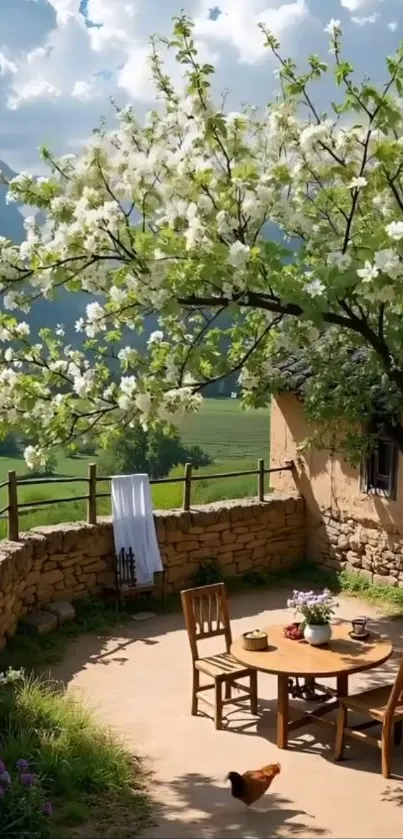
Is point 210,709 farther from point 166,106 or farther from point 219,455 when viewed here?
point 219,455

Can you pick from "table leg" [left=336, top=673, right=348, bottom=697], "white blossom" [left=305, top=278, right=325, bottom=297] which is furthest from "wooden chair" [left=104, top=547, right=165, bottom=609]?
"white blossom" [left=305, top=278, right=325, bottom=297]

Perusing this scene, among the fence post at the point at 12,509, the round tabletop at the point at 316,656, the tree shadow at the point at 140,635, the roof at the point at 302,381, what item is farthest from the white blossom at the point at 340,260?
the fence post at the point at 12,509

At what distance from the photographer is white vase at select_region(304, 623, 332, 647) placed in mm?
7414

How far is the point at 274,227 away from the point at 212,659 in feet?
12.4

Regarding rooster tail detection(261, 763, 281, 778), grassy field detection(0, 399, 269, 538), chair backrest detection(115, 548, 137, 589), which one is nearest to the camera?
rooster tail detection(261, 763, 281, 778)

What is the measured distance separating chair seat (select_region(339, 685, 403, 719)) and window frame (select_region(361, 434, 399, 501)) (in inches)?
192

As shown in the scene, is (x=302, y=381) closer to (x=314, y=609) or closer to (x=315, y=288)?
(x=314, y=609)

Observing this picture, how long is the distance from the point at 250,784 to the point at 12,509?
190 inches

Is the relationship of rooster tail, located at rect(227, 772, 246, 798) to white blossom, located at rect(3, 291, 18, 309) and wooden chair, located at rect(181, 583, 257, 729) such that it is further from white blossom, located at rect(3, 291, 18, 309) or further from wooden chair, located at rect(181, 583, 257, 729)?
white blossom, located at rect(3, 291, 18, 309)

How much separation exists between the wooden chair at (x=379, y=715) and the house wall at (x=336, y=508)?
4.70m

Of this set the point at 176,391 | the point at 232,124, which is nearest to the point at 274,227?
the point at 232,124

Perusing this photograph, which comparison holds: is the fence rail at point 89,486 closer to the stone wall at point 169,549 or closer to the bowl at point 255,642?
the stone wall at point 169,549

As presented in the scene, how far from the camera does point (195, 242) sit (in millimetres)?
5355

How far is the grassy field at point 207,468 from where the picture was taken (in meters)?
11.2
